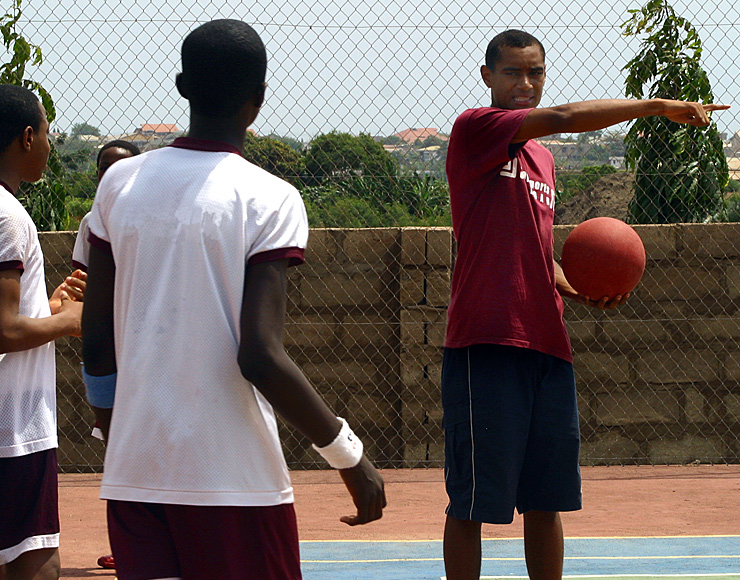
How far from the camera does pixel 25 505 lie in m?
2.82

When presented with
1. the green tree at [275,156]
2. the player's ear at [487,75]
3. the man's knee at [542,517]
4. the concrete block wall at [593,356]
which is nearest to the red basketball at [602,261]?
the player's ear at [487,75]

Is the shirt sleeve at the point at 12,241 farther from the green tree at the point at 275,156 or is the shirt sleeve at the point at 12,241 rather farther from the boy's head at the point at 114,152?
the green tree at the point at 275,156

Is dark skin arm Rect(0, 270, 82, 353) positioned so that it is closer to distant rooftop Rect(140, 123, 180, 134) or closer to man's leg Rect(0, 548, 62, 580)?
man's leg Rect(0, 548, 62, 580)

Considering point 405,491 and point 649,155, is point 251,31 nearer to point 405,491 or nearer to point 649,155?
point 405,491

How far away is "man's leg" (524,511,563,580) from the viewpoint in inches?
130

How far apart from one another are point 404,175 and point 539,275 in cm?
315

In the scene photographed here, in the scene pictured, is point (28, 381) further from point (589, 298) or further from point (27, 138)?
point (589, 298)

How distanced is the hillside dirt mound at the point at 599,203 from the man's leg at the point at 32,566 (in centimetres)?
636

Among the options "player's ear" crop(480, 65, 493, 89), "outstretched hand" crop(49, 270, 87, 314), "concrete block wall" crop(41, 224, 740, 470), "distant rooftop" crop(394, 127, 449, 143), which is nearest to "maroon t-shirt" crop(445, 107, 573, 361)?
"player's ear" crop(480, 65, 493, 89)

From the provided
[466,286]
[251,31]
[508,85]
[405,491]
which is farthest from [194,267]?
[405,491]

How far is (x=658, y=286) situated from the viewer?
6664 mm

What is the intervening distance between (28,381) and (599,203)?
7.06 m

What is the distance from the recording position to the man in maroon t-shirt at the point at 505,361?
316 centimetres

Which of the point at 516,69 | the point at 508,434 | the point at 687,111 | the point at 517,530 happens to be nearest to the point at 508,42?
the point at 516,69
